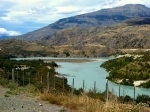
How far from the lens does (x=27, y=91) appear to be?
16.8 meters

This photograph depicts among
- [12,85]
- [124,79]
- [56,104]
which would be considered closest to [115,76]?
[124,79]

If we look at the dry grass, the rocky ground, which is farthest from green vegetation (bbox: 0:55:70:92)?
the rocky ground

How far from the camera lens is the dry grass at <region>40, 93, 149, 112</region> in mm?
8234

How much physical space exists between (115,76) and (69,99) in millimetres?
72307

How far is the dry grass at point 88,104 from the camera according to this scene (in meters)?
8.23

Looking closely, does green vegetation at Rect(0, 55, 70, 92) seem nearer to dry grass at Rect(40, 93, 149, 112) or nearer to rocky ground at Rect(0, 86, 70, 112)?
dry grass at Rect(40, 93, 149, 112)

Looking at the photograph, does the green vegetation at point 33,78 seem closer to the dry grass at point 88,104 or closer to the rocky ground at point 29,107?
the dry grass at point 88,104

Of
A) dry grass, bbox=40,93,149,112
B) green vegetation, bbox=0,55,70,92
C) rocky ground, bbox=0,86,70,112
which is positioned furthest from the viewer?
green vegetation, bbox=0,55,70,92

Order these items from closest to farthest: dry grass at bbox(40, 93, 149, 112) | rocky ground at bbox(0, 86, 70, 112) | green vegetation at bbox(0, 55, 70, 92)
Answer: dry grass at bbox(40, 93, 149, 112), rocky ground at bbox(0, 86, 70, 112), green vegetation at bbox(0, 55, 70, 92)

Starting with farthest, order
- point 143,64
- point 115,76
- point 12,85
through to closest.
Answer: point 143,64 → point 115,76 → point 12,85

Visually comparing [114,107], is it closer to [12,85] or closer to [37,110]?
[37,110]

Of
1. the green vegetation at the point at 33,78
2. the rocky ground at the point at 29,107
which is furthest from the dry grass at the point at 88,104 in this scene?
the green vegetation at the point at 33,78

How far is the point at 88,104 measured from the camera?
10.1m

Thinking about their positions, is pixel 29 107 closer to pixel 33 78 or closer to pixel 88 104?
pixel 88 104
